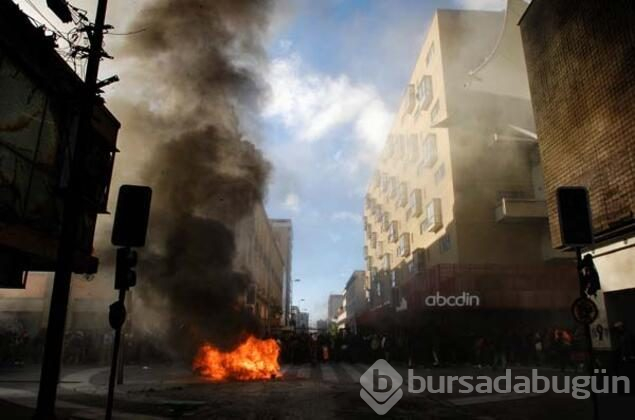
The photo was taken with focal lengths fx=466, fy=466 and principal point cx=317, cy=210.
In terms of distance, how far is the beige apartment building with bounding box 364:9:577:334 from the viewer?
20891 mm

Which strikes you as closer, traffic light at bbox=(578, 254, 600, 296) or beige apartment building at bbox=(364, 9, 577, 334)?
traffic light at bbox=(578, 254, 600, 296)

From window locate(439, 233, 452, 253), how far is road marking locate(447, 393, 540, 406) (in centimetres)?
1434

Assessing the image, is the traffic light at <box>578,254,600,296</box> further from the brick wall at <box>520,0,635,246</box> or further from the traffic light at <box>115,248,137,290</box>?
the traffic light at <box>115,248,137,290</box>

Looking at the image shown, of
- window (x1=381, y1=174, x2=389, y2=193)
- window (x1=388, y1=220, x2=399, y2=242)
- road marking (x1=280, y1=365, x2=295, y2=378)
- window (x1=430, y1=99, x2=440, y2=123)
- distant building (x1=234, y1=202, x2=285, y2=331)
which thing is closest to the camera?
road marking (x1=280, y1=365, x2=295, y2=378)

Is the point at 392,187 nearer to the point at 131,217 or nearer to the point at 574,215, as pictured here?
A: the point at 574,215

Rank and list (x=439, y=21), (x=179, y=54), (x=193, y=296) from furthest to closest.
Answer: (x=439, y=21), (x=193, y=296), (x=179, y=54)

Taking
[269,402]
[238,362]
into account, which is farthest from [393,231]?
[269,402]

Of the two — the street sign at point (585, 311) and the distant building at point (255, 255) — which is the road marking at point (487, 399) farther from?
the distant building at point (255, 255)

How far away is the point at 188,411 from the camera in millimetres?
8375

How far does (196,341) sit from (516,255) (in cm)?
1538

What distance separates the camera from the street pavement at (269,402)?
7980mm

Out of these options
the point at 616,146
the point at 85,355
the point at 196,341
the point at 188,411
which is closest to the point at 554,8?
the point at 616,146

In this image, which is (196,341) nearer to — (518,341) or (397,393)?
(397,393)
